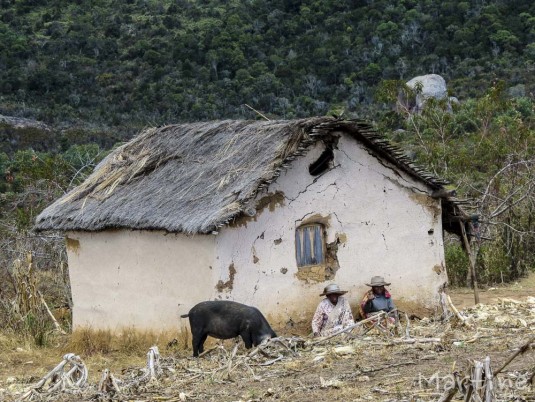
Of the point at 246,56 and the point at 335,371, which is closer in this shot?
the point at 335,371

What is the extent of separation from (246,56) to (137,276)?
2975 cm

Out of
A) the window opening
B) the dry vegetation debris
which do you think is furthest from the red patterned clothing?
the dry vegetation debris

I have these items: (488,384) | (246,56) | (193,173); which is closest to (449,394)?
(488,384)

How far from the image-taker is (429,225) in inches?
553

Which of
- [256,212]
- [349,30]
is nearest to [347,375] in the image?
[256,212]

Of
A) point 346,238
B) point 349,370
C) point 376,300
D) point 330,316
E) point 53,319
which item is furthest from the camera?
point 53,319

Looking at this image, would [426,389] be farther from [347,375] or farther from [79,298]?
[79,298]

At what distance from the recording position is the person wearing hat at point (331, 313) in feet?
40.9

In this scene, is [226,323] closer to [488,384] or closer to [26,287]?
[26,287]

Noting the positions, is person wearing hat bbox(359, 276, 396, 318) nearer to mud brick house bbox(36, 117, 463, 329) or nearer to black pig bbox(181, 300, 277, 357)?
mud brick house bbox(36, 117, 463, 329)

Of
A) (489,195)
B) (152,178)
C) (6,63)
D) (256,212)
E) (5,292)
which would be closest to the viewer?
(256,212)

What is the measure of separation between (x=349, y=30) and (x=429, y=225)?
3020cm

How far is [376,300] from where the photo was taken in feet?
42.6

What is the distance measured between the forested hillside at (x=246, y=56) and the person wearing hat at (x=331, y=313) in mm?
24434
